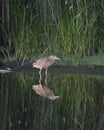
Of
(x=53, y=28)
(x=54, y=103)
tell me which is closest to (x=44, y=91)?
(x=54, y=103)

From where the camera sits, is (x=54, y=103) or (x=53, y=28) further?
(x=53, y=28)

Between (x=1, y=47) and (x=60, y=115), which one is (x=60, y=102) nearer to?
(x=60, y=115)

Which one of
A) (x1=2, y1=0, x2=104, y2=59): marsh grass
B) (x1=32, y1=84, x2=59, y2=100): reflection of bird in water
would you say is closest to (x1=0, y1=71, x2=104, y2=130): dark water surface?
(x1=32, y1=84, x2=59, y2=100): reflection of bird in water

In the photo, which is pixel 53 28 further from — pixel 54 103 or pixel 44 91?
pixel 54 103

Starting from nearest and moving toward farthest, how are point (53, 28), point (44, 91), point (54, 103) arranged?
point (54, 103) → point (44, 91) → point (53, 28)

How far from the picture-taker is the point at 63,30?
20.2 ft

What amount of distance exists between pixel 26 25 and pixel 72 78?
1375mm

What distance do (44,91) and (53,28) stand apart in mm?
1817

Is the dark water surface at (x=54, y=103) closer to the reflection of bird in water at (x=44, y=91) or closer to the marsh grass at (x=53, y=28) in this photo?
the reflection of bird in water at (x=44, y=91)

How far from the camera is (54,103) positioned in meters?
4.09

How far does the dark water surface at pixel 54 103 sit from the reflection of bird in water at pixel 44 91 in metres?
0.01

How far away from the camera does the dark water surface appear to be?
3.51 m

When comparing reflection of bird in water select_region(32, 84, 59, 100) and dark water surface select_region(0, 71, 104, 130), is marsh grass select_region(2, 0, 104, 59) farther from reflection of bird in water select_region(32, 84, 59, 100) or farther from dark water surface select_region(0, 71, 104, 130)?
reflection of bird in water select_region(32, 84, 59, 100)

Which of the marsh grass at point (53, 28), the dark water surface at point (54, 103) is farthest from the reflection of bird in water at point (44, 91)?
the marsh grass at point (53, 28)
